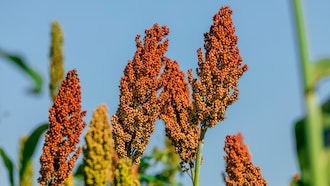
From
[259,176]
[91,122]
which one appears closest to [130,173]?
[91,122]

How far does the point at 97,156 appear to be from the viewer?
181 inches

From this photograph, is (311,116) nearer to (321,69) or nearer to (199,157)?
(321,69)

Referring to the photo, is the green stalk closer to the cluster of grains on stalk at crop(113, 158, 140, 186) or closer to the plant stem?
the cluster of grains on stalk at crop(113, 158, 140, 186)

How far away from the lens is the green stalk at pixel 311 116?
118 centimetres

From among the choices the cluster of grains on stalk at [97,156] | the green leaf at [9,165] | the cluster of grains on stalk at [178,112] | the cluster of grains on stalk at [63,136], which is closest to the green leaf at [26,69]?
the green leaf at [9,165]

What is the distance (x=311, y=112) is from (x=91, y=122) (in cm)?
360

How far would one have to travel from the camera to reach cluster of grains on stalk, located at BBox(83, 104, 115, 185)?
4.57 metres

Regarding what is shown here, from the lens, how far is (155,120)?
41.5 feet

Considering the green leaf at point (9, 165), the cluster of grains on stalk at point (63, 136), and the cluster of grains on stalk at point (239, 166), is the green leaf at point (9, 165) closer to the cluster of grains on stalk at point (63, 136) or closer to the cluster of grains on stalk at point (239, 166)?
the cluster of grains on stalk at point (63, 136)

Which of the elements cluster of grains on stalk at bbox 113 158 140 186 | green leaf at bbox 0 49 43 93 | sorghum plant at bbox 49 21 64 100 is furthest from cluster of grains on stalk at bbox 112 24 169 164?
green leaf at bbox 0 49 43 93

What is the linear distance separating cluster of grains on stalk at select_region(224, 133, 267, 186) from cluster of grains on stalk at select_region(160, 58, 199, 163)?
0.84 m

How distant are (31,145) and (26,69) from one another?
3.80 feet

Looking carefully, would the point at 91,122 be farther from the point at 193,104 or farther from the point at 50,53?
the point at 50,53

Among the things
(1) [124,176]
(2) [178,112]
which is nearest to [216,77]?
(2) [178,112]
